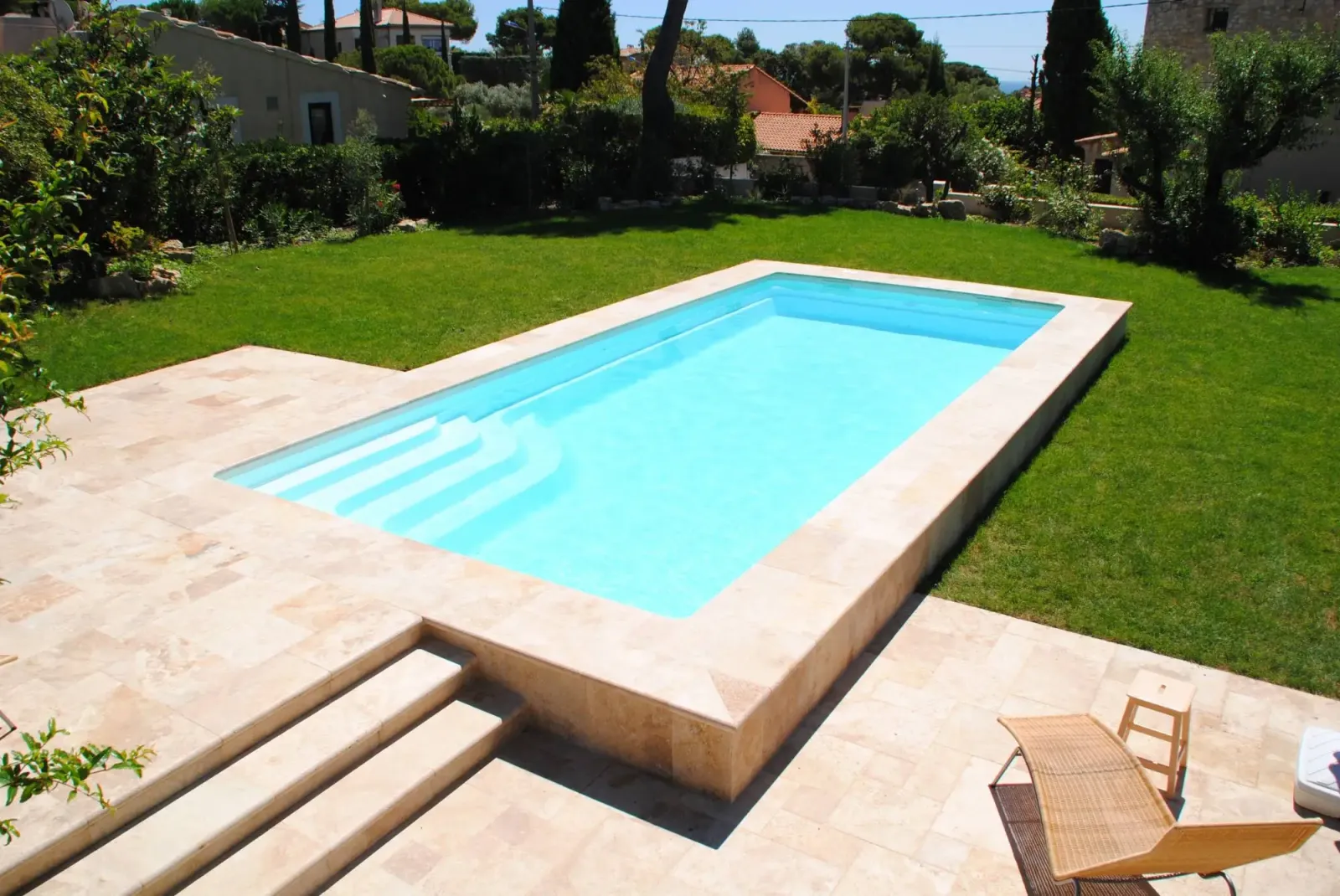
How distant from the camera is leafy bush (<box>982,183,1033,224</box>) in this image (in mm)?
20031

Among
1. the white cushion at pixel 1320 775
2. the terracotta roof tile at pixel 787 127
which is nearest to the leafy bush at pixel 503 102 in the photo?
the terracotta roof tile at pixel 787 127

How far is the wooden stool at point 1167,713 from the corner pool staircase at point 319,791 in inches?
118

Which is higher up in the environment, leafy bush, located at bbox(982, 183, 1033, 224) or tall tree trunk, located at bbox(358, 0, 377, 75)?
tall tree trunk, located at bbox(358, 0, 377, 75)

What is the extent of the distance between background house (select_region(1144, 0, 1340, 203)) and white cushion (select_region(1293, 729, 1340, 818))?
20.7 meters

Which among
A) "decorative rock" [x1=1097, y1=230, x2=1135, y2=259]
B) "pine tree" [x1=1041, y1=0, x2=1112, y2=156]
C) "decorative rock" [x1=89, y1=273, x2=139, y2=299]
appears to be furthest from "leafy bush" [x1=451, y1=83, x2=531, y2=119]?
"decorative rock" [x1=89, y1=273, x2=139, y2=299]

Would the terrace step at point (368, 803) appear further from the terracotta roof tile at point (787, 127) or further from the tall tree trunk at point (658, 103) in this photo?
the terracotta roof tile at point (787, 127)

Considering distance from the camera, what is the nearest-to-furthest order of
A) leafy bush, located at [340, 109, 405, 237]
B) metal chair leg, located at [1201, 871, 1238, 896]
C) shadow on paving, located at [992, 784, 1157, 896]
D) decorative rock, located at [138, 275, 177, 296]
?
1. metal chair leg, located at [1201, 871, 1238, 896]
2. shadow on paving, located at [992, 784, 1157, 896]
3. decorative rock, located at [138, 275, 177, 296]
4. leafy bush, located at [340, 109, 405, 237]

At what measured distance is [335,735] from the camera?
4.55 m

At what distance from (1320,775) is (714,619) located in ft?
9.38

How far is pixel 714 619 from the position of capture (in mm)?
5230

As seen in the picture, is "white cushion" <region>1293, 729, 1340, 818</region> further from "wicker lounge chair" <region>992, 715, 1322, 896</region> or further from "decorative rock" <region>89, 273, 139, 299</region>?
"decorative rock" <region>89, 273, 139, 299</region>

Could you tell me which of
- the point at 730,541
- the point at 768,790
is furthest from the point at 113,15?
the point at 768,790

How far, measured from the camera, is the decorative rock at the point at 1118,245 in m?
16.6

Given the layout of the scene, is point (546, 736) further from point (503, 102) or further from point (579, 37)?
point (503, 102)
